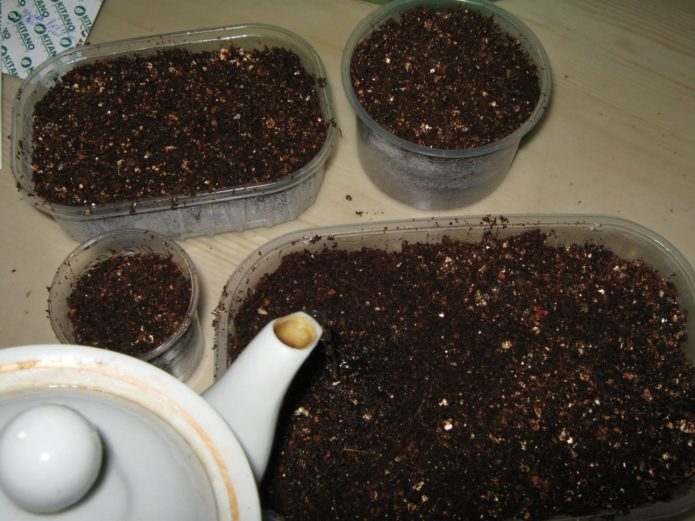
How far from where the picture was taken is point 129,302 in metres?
1.11

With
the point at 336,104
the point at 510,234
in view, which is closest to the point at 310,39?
the point at 336,104

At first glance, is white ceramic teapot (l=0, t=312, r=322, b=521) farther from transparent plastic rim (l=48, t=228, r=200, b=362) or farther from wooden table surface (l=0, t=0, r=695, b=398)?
wooden table surface (l=0, t=0, r=695, b=398)

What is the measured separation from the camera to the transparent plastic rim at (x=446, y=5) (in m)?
1.13

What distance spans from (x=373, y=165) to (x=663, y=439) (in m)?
0.73

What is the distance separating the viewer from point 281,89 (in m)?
1.27

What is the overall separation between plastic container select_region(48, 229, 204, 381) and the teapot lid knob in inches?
22.4

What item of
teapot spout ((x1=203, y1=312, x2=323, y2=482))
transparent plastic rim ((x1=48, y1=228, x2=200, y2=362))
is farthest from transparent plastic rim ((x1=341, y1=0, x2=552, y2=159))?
teapot spout ((x1=203, y1=312, x2=323, y2=482))

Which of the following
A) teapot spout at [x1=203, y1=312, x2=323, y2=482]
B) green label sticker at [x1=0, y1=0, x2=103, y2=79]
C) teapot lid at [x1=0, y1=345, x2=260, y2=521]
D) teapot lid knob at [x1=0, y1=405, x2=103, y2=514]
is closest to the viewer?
teapot lid knob at [x1=0, y1=405, x2=103, y2=514]

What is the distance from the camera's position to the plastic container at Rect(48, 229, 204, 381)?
106 centimetres

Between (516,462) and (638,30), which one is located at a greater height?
(638,30)

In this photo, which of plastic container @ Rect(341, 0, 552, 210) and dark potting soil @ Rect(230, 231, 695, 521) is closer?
dark potting soil @ Rect(230, 231, 695, 521)

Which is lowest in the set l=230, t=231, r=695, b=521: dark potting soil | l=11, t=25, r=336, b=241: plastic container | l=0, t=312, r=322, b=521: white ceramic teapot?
l=230, t=231, r=695, b=521: dark potting soil

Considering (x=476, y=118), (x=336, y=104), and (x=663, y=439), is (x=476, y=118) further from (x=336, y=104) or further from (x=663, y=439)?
(x=663, y=439)

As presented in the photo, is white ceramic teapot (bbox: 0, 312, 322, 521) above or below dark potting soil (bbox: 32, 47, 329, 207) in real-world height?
above
